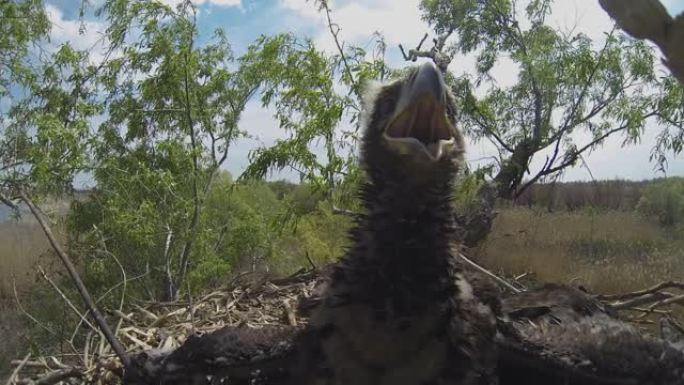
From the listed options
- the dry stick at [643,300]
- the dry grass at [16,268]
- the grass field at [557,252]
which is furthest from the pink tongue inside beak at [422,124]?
the grass field at [557,252]

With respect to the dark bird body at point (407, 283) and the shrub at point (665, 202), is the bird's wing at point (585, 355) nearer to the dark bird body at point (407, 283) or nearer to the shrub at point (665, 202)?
the dark bird body at point (407, 283)

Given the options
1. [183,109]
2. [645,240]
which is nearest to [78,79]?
[183,109]

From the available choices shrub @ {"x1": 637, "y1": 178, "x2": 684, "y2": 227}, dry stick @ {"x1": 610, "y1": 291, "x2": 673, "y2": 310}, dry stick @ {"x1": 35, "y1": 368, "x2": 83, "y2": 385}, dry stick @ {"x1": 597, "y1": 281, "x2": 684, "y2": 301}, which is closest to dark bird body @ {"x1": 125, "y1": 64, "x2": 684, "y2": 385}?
dry stick @ {"x1": 35, "y1": 368, "x2": 83, "y2": 385}

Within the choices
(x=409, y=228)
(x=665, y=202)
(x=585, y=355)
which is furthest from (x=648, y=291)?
(x=665, y=202)

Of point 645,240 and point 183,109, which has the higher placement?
point 183,109

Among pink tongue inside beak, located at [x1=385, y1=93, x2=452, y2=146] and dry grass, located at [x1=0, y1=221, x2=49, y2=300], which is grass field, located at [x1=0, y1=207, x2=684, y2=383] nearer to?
dry grass, located at [x1=0, y1=221, x2=49, y2=300]

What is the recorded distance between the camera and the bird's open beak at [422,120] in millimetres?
2393

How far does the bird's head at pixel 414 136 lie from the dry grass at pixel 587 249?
7.86m

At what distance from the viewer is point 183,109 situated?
304 inches

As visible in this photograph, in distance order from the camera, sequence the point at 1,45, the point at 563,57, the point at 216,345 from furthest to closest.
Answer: the point at 563,57 < the point at 1,45 < the point at 216,345

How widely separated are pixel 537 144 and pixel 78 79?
6957 mm

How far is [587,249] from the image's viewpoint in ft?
49.2

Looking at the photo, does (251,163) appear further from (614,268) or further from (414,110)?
(614,268)

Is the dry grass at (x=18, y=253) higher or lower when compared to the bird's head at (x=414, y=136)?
lower
